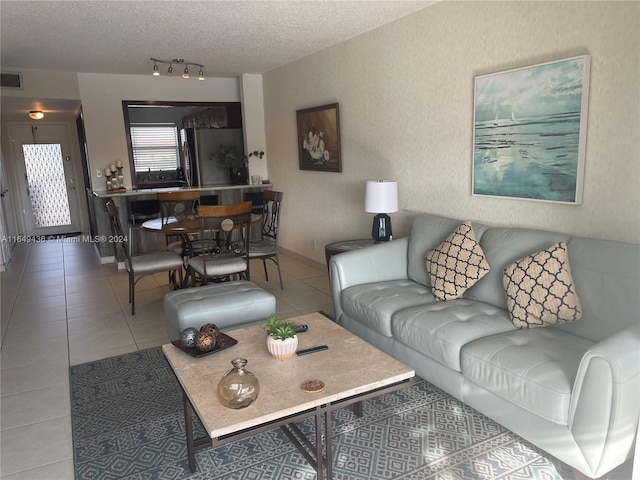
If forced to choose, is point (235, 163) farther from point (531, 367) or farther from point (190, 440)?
point (531, 367)

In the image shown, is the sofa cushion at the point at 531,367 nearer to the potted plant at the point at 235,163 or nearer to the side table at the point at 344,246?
the side table at the point at 344,246

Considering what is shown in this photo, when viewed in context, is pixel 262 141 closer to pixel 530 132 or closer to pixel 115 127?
pixel 115 127

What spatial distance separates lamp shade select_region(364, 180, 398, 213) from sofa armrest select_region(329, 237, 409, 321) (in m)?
0.34

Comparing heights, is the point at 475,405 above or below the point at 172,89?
below

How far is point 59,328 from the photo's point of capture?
3.86 metres

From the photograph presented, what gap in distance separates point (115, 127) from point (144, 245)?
1.72m

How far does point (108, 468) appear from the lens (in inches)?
82.2

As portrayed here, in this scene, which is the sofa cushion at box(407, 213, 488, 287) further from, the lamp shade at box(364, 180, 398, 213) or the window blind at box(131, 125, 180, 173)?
the window blind at box(131, 125, 180, 173)

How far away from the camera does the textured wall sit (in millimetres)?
2406

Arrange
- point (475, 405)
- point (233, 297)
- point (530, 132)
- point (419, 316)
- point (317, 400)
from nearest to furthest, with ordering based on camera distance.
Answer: point (317, 400) < point (475, 405) < point (419, 316) < point (530, 132) < point (233, 297)

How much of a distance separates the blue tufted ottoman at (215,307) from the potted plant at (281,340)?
0.88m

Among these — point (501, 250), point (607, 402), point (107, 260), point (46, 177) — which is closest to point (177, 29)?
point (501, 250)

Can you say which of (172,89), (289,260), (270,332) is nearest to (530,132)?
(270,332)

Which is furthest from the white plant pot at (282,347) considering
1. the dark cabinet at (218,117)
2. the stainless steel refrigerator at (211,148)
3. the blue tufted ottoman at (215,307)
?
the stainless steel refrigerator at (211,148)
